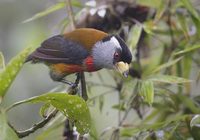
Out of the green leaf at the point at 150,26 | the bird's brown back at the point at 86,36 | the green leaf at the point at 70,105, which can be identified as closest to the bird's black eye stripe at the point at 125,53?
the bird's brown back at the point at 86,36

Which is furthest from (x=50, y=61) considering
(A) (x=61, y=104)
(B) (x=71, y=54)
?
(A) (x=61, y=104)

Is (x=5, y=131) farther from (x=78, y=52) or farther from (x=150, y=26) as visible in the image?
(x=150, y=26)

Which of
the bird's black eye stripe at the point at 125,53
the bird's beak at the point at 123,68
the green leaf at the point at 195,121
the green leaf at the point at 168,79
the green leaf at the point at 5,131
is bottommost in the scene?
the green leaf at the point at 195,121

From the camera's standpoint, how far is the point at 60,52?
169 cm

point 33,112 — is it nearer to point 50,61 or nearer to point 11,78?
point 50,61

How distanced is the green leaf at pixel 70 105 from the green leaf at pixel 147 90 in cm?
25

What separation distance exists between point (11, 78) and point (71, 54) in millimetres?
560

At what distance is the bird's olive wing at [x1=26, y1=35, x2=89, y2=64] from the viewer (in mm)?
1662

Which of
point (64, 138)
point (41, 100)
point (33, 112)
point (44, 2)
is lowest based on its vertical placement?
point (33, 112)

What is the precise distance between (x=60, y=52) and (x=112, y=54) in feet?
0.54

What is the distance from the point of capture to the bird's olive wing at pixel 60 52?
1.66m

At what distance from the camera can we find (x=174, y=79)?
1.53 metres

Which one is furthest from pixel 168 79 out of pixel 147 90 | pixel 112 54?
pixel 112 54

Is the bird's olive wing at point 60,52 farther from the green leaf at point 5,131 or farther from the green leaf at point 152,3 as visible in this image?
the green leaf at point 5,131
